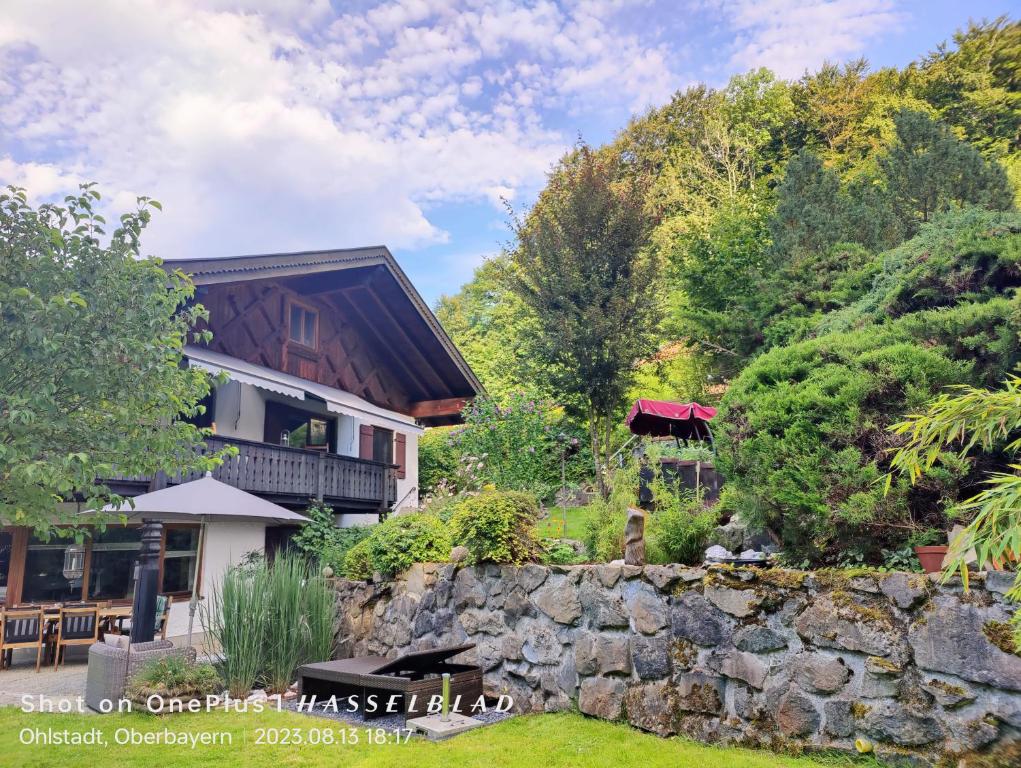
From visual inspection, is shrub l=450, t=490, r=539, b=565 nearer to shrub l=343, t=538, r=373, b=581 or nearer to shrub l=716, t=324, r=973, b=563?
shrub l=343, t=538, r=373, b=581

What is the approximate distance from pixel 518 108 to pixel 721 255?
684 centimetres

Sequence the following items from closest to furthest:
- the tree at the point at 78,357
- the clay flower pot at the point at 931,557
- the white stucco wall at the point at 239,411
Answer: the tree at the point at 78,357, the clay flower pot at the point at 931,557, the white stucco wall at the point at 239,411

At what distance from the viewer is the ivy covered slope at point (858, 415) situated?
200 inches

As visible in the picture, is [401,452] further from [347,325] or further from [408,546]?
[408,546]

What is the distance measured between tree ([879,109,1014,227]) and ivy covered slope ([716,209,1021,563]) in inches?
338

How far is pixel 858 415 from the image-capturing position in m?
5.34

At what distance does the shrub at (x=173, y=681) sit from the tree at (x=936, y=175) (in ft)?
50.1

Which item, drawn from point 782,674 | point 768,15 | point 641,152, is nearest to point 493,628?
point 782,674

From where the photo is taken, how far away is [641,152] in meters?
29.1

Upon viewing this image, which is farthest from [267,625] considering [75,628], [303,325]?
[303,325]

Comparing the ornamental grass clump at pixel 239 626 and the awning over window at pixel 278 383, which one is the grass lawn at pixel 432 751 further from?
the awning over window at pixel 278 383

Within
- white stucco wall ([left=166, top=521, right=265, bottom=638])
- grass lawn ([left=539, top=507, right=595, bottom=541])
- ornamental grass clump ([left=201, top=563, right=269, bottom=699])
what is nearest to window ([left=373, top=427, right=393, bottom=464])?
white stucco wall ([left=166, top=521, right=265, bottom=638])

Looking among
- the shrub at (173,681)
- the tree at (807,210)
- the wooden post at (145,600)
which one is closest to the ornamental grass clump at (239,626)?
the shrub at (173,681)

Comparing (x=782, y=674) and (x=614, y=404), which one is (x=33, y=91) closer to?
(x=614, y=404)
